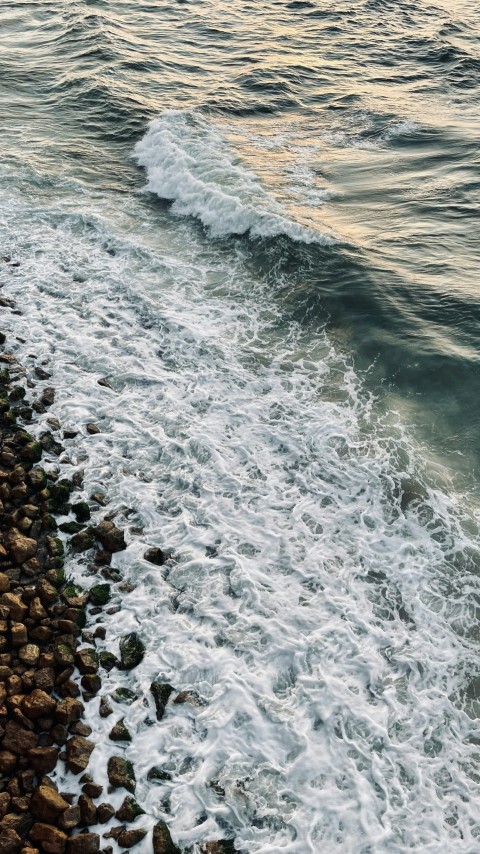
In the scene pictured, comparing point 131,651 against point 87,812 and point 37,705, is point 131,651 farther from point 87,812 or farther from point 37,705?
point 87,812

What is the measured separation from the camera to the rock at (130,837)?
557 cm

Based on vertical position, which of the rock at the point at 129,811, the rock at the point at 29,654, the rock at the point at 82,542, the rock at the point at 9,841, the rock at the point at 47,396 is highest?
the rock at the point at 47,396

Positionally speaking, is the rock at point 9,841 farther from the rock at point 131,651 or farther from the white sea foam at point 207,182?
the white sea foam at point 207,182

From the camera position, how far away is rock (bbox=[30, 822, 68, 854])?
5.37 meters

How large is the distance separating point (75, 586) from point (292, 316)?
23.7 ft

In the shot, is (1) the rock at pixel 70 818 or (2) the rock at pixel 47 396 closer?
(1) the rock at pixel 70 818

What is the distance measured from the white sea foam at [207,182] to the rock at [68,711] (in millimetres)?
11191

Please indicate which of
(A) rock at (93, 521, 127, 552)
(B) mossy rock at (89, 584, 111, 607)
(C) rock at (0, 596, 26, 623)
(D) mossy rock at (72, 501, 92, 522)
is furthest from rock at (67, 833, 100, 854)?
(D) mossy rock at (72, 501, 92, 522)

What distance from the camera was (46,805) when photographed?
5.55 meters

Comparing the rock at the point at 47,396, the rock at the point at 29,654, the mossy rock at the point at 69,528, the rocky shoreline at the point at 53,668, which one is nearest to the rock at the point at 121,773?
the rocky shoreline at the point at 53,668

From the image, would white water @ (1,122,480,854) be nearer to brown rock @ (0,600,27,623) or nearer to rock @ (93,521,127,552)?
rock @ (93,521,127,552)

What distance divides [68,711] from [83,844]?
1.15 m

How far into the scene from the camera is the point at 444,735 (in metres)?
6.54

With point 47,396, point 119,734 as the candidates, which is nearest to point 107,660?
point 119,734
